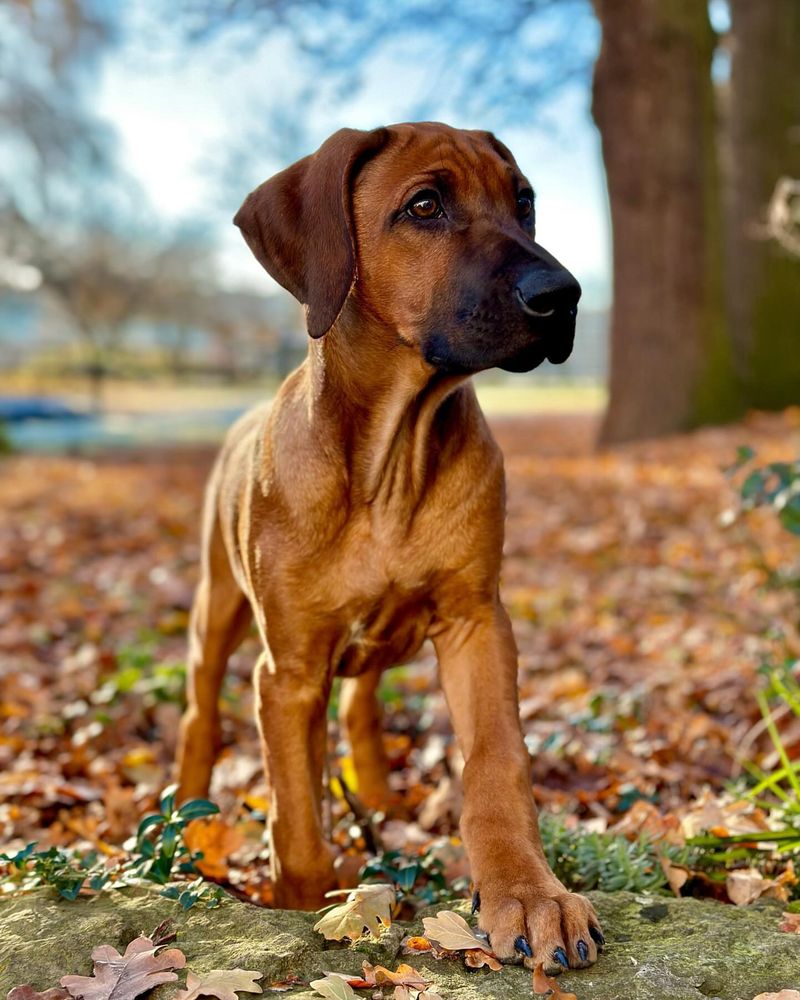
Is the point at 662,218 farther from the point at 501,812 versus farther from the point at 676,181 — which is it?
the point at 501,812

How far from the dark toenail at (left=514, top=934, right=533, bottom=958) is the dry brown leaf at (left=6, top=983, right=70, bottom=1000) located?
102 cm

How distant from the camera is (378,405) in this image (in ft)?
10.9

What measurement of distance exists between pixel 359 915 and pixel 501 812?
458 millimetres

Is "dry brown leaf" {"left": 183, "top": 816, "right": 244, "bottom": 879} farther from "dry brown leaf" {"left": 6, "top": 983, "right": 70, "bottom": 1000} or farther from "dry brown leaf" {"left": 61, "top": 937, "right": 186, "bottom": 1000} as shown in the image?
"dry brown leaf" {"left": 6, "top": 983, "right": 70, "bottom": 1000}

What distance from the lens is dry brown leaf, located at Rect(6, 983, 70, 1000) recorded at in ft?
7.63

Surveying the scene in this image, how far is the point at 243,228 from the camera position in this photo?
327 cm

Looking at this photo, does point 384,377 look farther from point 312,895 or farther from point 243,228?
point 312,895

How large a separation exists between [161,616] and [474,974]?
549cm

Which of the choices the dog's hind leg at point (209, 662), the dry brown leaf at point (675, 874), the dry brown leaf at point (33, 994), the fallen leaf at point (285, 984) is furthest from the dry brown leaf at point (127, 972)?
the dog's hind leg at point (209, 662)

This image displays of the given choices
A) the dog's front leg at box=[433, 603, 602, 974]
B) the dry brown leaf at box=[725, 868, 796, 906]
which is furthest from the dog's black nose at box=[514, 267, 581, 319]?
the dry brown leaf at box=[725, 868, 796, 906]

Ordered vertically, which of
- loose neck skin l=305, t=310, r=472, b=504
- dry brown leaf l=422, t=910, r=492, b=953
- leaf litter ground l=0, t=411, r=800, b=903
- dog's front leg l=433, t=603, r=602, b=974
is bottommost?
leaf litter ground l=0, t=411, r=800, b=903

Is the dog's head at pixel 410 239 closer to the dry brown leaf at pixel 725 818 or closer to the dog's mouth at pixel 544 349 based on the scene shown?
the dog's mouth at pixel 544 349

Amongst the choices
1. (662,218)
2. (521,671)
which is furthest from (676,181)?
(521,671)

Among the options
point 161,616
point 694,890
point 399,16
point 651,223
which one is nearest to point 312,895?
point 694,890
